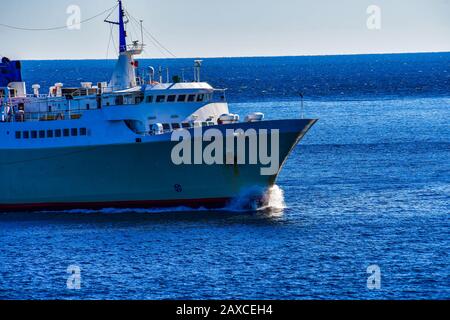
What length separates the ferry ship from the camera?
58.2 m

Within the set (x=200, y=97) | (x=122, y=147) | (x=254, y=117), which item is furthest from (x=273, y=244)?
(x=200, y=97)

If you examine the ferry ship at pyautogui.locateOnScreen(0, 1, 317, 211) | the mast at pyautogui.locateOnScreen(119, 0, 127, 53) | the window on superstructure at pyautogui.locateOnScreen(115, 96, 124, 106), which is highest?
the mast at pyautogui.locateOnScreen(119, 0, 127, 53)

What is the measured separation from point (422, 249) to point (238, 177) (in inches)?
518

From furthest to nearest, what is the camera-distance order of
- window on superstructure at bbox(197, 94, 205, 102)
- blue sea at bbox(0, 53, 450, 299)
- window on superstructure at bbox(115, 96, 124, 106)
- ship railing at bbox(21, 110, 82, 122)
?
ship railing at bbox(21, 110, 82, 122)
window on superstructure at bbox(197, 94, 205, 102)
window on superstructure at bbox(115, 96, 124, 106)
blue sea at bbox(0, 53, 450, 299)

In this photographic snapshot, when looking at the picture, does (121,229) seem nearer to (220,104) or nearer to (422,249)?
(220,104)

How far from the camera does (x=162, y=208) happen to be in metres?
59.0

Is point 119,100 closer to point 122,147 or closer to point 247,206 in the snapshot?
point 122,147

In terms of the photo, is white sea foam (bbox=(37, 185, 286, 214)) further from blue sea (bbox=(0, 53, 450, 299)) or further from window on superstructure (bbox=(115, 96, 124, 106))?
window on superstructure (bbox=(115, 96, 124, 106))

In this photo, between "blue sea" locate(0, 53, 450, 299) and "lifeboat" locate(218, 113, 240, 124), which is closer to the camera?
"blue sea" locate(0, 53, 450, 299)

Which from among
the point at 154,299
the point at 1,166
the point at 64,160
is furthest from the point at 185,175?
the point at 154,299

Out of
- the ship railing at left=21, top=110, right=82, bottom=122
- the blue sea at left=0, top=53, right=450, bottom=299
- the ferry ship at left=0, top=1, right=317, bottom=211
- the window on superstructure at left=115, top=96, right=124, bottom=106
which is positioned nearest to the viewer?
the blue sea at left=0, top=53, right=450, bottom=299

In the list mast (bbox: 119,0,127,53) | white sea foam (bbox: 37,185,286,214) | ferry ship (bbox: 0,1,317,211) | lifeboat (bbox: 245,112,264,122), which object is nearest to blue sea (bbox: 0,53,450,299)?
white sea foam (bbox: 37,185,286,214)

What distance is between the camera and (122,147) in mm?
58719

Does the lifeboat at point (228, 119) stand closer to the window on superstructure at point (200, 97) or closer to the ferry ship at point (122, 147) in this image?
the ferry ship at point (122, 147)
